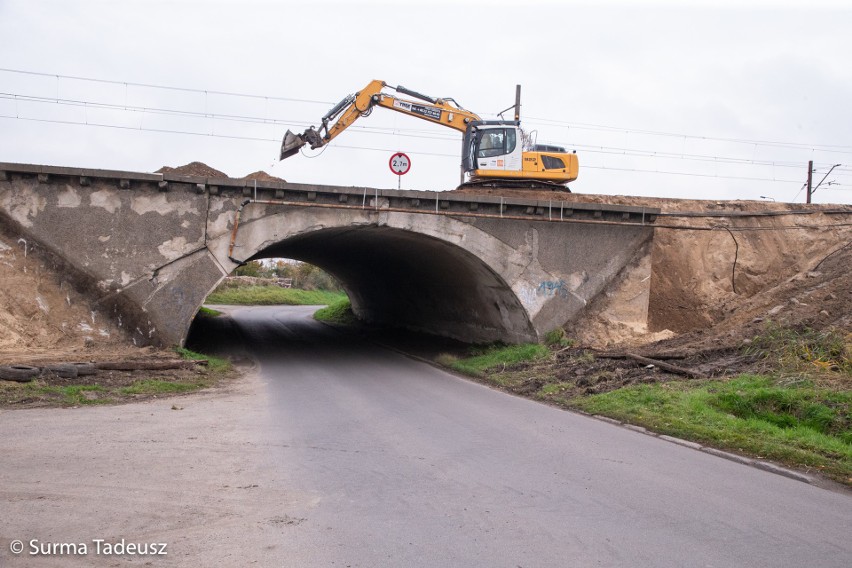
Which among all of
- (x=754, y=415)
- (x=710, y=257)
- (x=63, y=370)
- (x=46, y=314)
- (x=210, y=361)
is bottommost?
(x=210, y=361)

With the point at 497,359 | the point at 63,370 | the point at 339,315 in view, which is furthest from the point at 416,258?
the point at 339,315

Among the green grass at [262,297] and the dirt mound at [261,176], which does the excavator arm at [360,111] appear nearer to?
the dirt mound at [261,176]

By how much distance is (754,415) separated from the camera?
8.96 meters

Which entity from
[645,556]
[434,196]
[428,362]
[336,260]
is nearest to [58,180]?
[434,196]

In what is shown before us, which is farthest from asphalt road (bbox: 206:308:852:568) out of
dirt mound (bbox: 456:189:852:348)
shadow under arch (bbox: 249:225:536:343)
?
dirt mound (bbox: 456:189:852:348)

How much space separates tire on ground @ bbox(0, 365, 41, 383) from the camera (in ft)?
35.9

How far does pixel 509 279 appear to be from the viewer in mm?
17469

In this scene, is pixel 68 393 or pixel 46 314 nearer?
pixel 68 393

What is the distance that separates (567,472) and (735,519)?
66.5 inches

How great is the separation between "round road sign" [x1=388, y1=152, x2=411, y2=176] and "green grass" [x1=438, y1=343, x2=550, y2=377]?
536cm

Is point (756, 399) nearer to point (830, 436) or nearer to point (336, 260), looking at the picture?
point (830, 436)

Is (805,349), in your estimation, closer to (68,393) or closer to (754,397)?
(754,397)

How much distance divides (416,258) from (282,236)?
5.92m

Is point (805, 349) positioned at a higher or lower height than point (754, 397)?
higher
